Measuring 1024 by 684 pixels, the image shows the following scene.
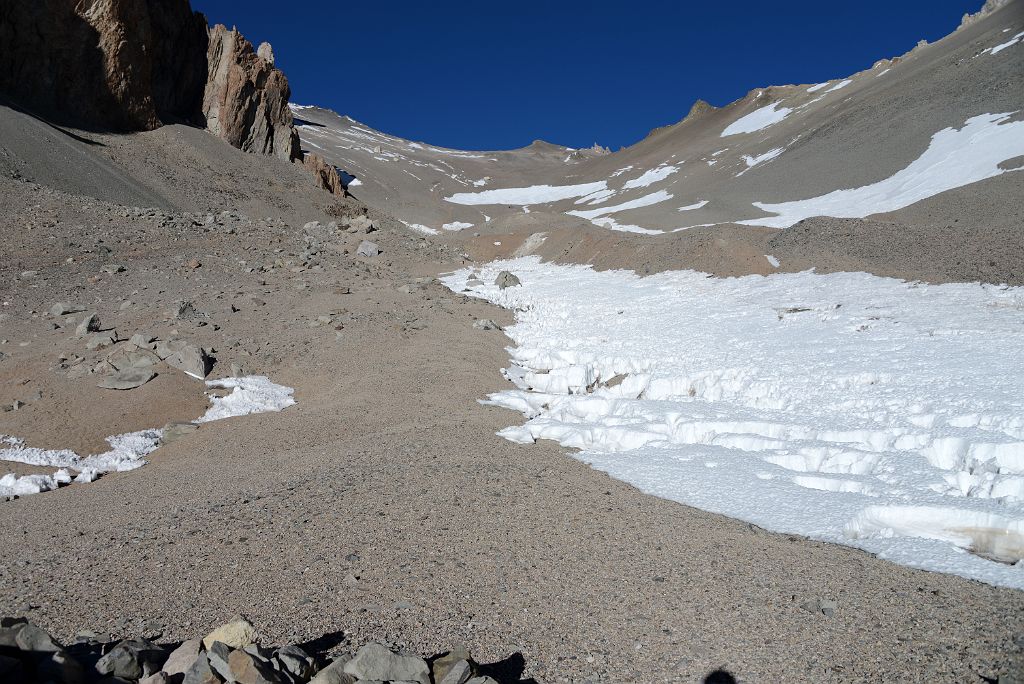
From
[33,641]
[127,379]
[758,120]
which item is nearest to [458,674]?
[33,641]

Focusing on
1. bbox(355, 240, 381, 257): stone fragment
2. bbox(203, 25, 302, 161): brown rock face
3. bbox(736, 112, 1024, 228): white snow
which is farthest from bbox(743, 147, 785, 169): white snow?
bbox(355, 240, 381, 257): stone fragment

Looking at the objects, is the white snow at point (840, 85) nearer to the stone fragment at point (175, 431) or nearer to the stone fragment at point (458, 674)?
the stone fragment at point (175, 431)

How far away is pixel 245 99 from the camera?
1972 inches

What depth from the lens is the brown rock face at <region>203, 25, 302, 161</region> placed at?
4947 cm

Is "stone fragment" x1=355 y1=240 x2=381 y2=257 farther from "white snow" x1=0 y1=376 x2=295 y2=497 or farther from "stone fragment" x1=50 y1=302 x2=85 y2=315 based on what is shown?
"white snow" x1=0 y1=376 x2=295 y2=497

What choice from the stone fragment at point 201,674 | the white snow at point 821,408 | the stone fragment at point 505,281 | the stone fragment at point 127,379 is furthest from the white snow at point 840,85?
the stone fragment at point 201,674

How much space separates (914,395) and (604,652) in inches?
268

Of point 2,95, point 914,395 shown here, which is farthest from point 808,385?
point 2,95

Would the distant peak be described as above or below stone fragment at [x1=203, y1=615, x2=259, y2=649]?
above

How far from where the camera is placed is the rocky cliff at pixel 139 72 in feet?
123

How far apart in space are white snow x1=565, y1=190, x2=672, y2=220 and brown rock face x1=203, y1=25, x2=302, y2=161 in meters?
27.9

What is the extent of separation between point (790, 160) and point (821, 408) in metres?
52.8

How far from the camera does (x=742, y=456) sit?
8.20m

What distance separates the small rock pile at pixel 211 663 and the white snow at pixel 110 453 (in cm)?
481
